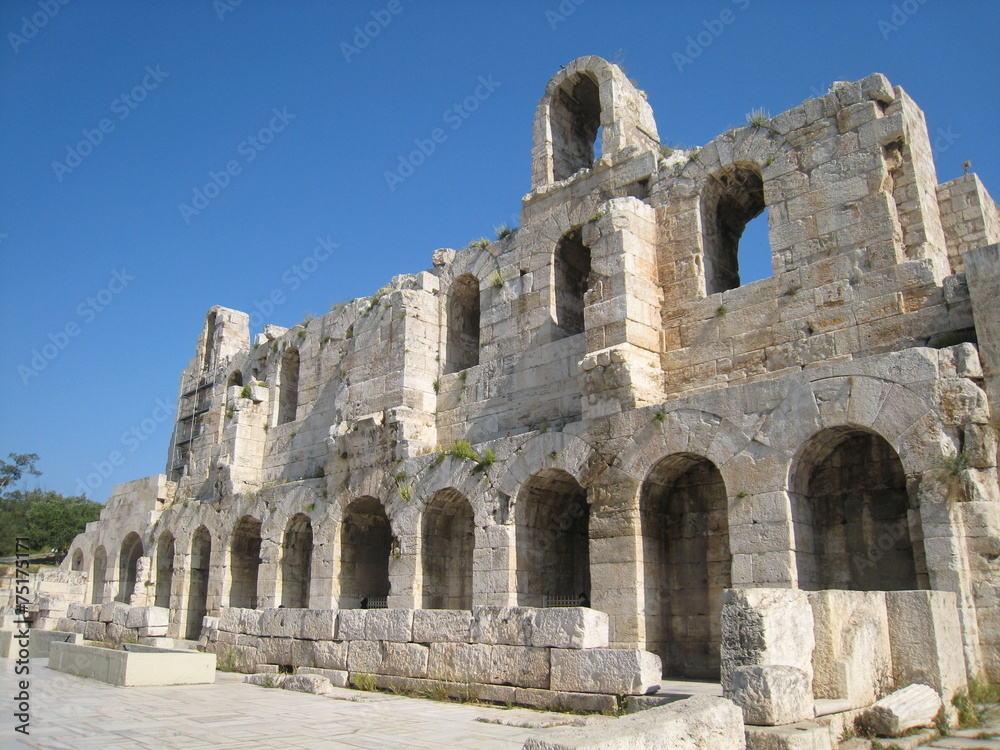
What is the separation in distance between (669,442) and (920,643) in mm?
4836

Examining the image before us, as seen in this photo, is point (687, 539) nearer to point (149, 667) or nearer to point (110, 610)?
point (149, 667)

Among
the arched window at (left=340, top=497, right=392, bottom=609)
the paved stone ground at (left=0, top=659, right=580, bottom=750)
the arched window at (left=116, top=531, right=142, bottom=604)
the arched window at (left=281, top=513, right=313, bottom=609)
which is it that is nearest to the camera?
the paved stone ground at (left=0, top=659, right=580, bottom=750)

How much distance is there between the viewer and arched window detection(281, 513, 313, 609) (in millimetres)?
19234

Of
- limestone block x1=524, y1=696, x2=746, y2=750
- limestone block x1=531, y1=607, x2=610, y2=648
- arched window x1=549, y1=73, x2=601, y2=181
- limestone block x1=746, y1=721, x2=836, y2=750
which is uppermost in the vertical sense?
arched window x1=549, y1=73, x2=601, y2=181

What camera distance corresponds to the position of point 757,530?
35.5 ft

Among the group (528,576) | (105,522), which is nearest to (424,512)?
(528,576)

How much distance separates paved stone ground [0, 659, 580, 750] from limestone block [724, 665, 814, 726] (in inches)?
76.5

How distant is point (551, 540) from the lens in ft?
48.2

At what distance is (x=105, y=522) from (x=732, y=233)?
22543 mm

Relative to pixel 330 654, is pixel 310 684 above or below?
below

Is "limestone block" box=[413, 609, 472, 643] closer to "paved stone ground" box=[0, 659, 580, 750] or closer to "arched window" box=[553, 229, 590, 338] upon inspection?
"paved stone ground" box=[0, 659, 580, 750]

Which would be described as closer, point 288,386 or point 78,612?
point 78,612

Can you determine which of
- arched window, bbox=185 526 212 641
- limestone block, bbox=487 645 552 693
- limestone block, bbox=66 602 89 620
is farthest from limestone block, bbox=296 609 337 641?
arched window, bbox=185 526 212 641

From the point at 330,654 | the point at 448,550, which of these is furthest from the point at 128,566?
the point at 330,654
